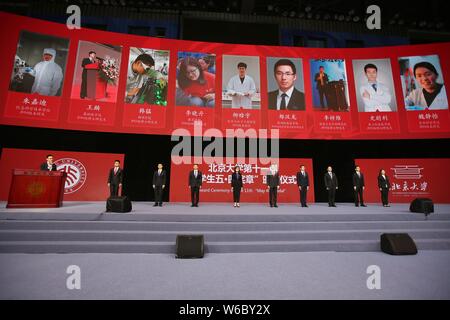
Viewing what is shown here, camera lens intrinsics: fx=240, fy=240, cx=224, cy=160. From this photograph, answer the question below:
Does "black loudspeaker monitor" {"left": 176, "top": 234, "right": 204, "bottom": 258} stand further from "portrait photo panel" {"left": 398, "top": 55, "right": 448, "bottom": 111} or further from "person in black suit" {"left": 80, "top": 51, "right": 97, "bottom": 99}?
"portrait photo panel" {"left": 398, "top": 55, "right": 448, "bottom": 111}

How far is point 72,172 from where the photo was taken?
26.7 ft

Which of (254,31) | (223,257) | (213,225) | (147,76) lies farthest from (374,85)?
(223,257)

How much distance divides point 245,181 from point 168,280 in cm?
619

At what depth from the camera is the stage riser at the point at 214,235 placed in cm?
415

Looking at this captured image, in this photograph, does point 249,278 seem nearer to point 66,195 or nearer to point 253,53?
point 66,195

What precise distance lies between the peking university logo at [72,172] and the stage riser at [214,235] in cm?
413

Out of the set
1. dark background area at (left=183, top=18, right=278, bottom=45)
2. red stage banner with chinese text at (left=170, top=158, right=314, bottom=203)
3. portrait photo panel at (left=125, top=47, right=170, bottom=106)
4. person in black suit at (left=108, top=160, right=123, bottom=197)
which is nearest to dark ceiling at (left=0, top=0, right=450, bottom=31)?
dark background area at (left=183, top=18, right=278, bottom=45)

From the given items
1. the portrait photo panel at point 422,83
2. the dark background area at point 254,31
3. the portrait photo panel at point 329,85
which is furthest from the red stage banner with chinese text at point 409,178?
the portrait photo panel at point 329,85

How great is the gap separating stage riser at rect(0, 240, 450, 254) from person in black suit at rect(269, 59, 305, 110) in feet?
18.5

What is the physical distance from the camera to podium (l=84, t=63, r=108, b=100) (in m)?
8.03

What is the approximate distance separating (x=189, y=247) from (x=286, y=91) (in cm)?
710

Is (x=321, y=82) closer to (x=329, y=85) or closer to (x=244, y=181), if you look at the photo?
(x=329, y=85)

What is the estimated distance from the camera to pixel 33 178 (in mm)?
5465
